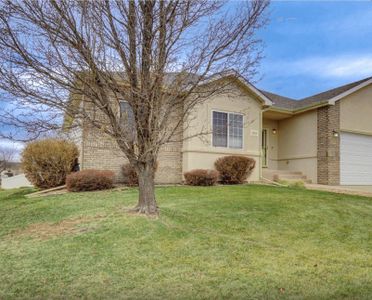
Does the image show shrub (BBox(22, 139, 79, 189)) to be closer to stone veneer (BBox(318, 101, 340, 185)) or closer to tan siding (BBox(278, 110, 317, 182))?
tan siding (BBox(278, 110, 317, 182))

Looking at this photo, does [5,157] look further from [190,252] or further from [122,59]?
[190,252]

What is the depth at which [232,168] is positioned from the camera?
46.3 feet

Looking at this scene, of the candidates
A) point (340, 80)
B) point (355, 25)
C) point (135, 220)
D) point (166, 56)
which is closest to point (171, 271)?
point (135, 220)

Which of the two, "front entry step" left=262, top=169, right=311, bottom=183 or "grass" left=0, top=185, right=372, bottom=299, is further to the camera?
"front entry step" left=262, top=169, right=311, bottom=183

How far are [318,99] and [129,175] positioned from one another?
10.9m

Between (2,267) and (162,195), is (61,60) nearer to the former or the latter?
(2,267)

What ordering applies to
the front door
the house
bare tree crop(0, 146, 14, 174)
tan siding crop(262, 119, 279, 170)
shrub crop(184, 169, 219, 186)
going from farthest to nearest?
bare tree crop(0, 146, 14, 174)
tan siding crop(262, 119, 279, 170)
the front door
the house
shrub crop(184, 169, 219, 186)

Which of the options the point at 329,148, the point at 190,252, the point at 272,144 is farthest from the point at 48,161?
the point at 329,148

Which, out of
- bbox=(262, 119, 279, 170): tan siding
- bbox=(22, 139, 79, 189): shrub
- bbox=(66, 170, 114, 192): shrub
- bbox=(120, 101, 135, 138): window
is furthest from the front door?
bbox=(120, 101, 135, 138): window

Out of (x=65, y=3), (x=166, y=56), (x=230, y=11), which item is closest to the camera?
(x=65, y=3)

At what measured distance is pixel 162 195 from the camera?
10.2 metres

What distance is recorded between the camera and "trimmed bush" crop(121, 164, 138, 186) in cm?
1279

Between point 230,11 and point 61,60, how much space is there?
3463 mm

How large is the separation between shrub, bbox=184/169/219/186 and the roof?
19.9 ft
